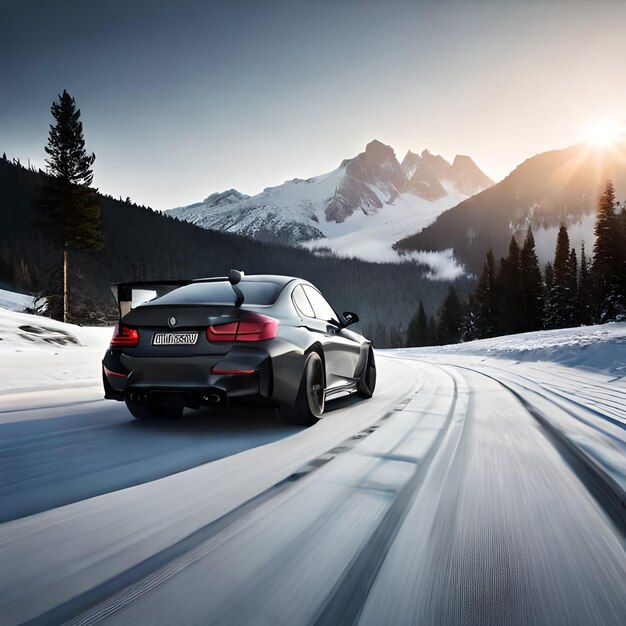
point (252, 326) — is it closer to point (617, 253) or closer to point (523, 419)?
point (523, 419)

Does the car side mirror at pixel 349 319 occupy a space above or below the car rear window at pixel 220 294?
below

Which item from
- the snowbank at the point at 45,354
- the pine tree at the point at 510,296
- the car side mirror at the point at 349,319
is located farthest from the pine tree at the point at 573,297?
the car side mirror at the point at 349,319

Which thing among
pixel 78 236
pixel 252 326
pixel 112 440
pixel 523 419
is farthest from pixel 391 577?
pixel 78 236

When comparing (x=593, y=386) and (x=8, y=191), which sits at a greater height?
(x=8, y=191)

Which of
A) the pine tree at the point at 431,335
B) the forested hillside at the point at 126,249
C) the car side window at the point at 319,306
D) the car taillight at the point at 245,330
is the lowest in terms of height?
the pine tree at the point at 431,335

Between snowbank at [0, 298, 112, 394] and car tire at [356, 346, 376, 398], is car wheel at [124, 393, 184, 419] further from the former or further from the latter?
snowbank at [0, 298, 112, 394]

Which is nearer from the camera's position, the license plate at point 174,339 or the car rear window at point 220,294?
the license plate at point 174,339

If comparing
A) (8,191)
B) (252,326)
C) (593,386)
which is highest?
(8,191)

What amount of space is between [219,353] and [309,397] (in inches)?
41.9

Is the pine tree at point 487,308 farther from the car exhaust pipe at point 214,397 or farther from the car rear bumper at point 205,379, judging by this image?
the car exhaust pipe at point 214,397

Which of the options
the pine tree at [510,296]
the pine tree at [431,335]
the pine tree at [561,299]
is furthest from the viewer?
the pine tree at [431,335]

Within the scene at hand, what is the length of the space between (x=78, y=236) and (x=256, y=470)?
109ft

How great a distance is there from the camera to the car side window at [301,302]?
482cm

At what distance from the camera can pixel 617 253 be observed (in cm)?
5025
